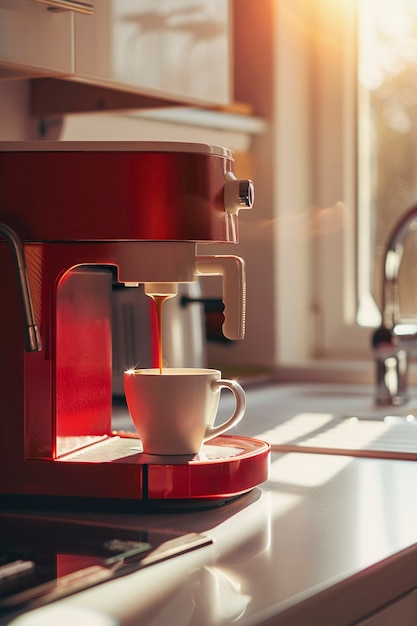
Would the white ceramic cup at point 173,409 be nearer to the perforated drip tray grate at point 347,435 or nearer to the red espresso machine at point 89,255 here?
the red espresso machine at point 89,255

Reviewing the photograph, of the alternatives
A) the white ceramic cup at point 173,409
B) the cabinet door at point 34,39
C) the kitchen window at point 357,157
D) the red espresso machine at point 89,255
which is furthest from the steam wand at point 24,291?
the kitchen window at point 357,157

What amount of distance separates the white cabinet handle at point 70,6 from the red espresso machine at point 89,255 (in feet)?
0.63

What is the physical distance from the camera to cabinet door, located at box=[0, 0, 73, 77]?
3.37 ft

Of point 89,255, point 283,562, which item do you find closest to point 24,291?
point 89,255

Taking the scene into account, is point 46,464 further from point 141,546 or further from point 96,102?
point 96,102

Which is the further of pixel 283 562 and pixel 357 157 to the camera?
pixel 357 157

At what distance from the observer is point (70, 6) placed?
1.03 m

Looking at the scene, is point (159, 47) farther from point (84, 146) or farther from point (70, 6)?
point (84, 146)

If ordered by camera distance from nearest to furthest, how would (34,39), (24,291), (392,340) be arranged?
(24,291) < (34,39) < (392,340)

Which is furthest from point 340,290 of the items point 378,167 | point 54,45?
point 54,45

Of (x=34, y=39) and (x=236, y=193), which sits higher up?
(x=34, y=39)

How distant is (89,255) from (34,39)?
0.95 ft

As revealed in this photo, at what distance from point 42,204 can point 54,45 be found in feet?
0.89

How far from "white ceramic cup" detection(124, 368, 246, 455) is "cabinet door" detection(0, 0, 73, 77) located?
354 mm
